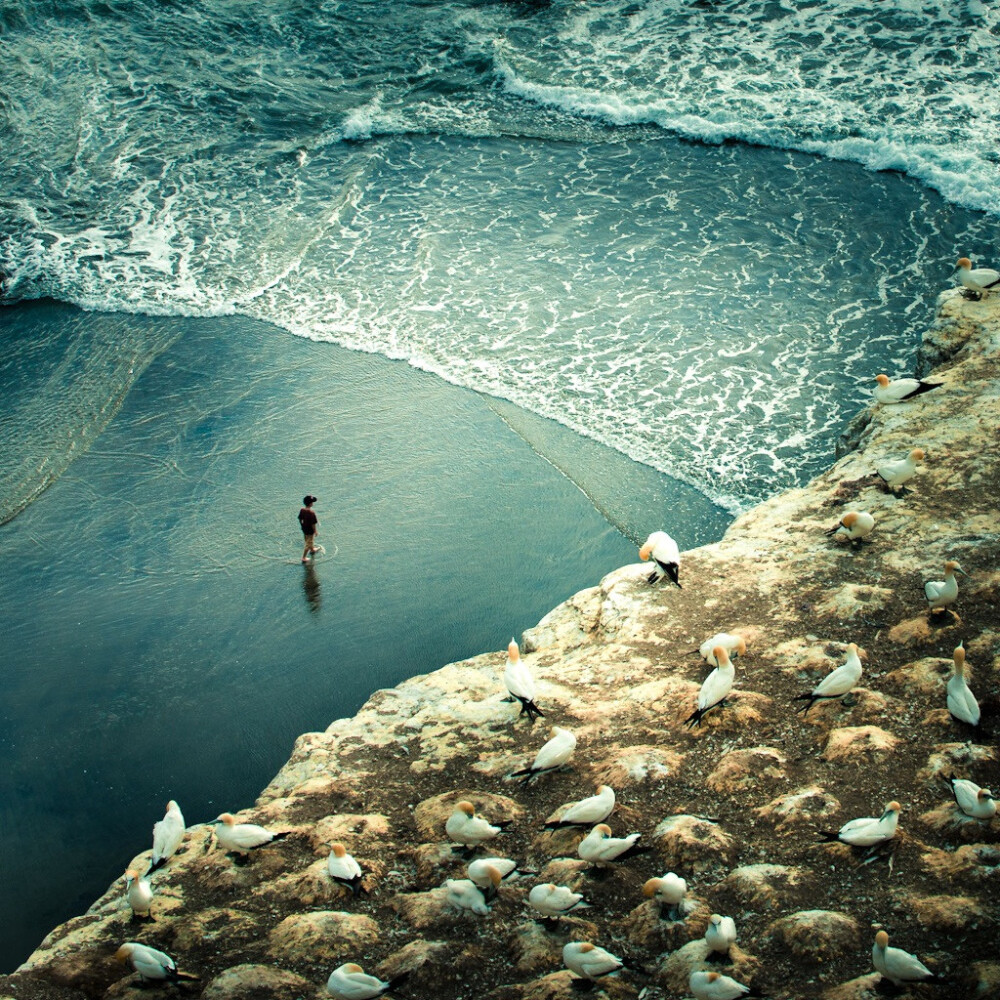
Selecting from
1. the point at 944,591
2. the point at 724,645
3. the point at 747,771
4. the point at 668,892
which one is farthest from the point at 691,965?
the point at 944,591

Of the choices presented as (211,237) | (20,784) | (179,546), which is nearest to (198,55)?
(211,237)

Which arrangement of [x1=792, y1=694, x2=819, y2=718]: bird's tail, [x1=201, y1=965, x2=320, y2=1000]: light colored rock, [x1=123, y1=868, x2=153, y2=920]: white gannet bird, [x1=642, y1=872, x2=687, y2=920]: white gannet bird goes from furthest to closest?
[x1=792, y1=694, x2=819, y2=718]: bird's tail, [x1=123, y1=868, x2=153, y2=920]: white gannet bird, [x1=642, y1=872, x2=687, y2=920]: white gannet bird, [x1=201, y1=965, x2=320, y2=1000]: light colored rock

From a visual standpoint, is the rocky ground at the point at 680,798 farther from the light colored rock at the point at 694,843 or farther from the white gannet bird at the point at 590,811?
the white gannet bird at the point at 590,811

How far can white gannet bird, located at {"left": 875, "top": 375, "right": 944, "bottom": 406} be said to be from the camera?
404 inches

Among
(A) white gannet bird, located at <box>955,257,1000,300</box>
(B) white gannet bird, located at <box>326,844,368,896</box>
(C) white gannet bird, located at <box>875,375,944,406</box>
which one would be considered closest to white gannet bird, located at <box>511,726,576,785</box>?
(B) white gannet bird, located at <box>326,844,368,896</box>

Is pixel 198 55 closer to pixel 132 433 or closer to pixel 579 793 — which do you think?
pixel 132 433

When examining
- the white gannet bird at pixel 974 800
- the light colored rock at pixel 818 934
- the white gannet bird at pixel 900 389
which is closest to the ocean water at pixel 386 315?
the white gannet bird at pixel 900 389

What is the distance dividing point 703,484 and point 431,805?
692 cm

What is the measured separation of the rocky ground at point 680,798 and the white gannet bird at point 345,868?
11 centimetres

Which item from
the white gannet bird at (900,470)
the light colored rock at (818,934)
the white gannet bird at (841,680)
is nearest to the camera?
the light colored rock at (818,934)

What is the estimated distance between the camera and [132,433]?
14.0 meters

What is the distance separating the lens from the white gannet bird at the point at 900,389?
10.3 metres

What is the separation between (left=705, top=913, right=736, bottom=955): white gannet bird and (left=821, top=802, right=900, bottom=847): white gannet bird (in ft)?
3.35

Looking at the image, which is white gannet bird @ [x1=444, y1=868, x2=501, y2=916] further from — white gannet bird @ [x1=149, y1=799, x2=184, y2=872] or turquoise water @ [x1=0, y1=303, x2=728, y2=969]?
turquoise water @ [x1=0, y1=303, x2=728, y2=969]
